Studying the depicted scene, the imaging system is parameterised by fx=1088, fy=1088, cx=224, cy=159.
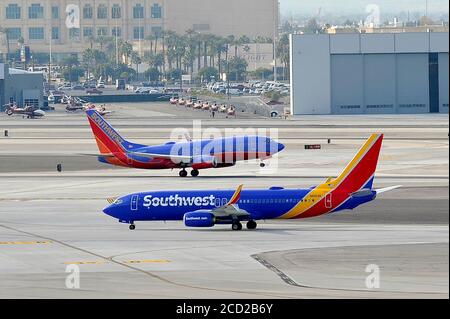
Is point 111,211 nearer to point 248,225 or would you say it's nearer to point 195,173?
point 248,225

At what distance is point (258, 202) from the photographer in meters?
65.9

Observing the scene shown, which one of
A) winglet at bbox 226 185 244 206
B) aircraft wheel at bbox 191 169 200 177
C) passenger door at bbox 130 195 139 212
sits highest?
winglet at bbox 226 185 244 206

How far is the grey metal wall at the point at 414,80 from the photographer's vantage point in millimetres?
192625

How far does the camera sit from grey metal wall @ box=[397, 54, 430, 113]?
192625mm

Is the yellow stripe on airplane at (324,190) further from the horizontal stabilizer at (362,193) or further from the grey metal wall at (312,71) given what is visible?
the grey metal wall at (312,71)

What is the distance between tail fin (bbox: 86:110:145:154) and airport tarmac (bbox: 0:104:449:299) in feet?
9.71

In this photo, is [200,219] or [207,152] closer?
[200,219]

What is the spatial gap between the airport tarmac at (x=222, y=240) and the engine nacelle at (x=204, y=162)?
1.33m

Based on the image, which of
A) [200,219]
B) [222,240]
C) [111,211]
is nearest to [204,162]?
[111,211]

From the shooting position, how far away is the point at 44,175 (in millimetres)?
106500

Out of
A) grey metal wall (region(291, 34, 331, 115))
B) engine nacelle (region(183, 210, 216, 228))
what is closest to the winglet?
engine nacelle (region(183, 210, 216, 228))

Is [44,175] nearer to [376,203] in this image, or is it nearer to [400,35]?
[376,203]

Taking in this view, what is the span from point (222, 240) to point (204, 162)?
1603 inches

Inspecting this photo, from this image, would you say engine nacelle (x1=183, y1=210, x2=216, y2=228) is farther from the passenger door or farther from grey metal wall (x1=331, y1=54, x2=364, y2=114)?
grey metal wall (x1=331, y1=54, x2=364, y2=114)
